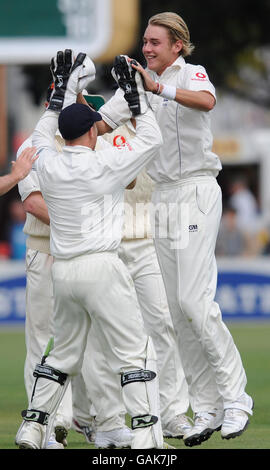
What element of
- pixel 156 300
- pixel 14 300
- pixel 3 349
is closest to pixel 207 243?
pixel 156 300

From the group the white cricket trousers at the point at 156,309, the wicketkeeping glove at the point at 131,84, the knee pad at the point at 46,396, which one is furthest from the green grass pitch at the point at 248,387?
the wicketkeeping glove at the point at 131,84

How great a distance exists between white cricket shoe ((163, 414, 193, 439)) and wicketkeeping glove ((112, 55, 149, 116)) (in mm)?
A: 2365

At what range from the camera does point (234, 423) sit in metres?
8.12

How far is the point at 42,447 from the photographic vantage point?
7.57 meters

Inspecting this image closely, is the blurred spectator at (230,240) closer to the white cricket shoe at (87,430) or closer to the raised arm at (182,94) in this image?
the white cricket shoe at (87,430)

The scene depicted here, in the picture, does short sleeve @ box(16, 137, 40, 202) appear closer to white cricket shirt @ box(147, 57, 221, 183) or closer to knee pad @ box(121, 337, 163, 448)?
white cricket shirt @ box(147, 57, 221, 183)

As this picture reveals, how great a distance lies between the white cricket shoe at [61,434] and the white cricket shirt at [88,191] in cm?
148

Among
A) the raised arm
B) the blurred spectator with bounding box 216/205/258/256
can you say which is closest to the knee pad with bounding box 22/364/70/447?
the raised arm

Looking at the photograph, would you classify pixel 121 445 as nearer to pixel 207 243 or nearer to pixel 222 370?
pixel 222 370

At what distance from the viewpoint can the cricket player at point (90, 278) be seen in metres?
7.42

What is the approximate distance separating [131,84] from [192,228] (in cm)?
117
